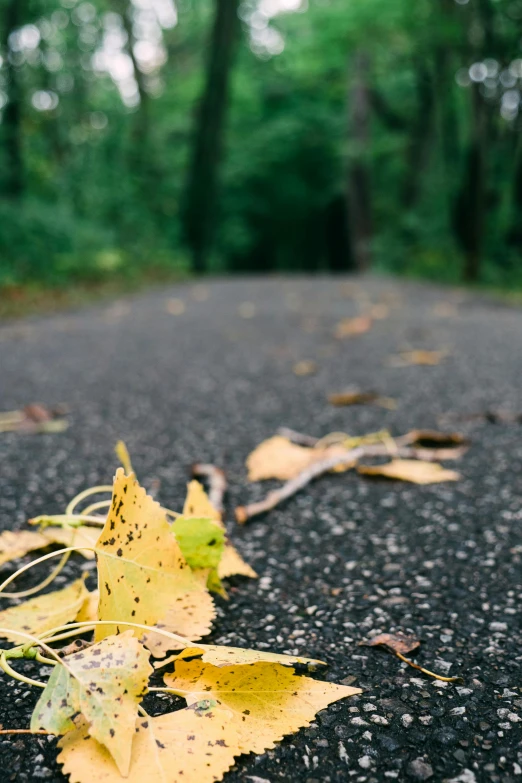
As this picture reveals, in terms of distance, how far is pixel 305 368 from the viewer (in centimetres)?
319

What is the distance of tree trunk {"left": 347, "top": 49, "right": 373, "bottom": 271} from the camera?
14.4 meters

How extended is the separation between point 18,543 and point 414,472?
0.89m

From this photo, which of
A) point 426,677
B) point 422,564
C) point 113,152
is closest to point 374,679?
point 426,677

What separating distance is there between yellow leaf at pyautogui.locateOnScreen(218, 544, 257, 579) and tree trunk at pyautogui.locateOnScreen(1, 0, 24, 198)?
7568 mm

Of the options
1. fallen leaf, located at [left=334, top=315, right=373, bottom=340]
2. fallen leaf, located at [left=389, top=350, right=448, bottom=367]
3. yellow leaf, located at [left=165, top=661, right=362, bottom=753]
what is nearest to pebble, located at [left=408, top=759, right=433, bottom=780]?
yellow leaf, located at [left=165, top=661, right=362, bottom=753]

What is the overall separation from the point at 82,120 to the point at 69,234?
3959 millimetres

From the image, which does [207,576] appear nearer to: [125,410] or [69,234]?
[125,410]

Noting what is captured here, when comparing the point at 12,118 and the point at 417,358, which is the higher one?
the point at 12,118

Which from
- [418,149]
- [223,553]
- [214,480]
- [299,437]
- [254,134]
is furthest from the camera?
[254,134]

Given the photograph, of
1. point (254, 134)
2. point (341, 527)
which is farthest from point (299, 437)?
point (254, 134)

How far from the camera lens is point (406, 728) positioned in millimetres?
773

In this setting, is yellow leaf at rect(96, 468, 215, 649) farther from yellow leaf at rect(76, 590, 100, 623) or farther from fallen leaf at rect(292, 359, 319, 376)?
fallen leaf at rect(292, 359, 319, 376)

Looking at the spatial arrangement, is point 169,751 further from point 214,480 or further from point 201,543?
point 214,480

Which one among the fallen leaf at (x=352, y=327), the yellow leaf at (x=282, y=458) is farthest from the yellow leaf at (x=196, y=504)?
the fallen leaf at (x=352, y=327)
